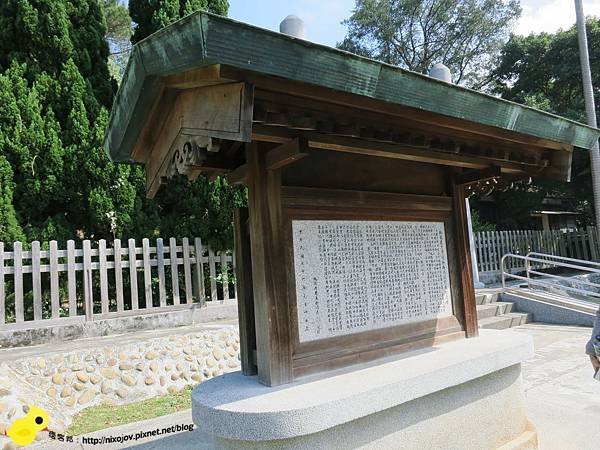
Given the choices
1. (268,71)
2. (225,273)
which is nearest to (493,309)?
(225,273)

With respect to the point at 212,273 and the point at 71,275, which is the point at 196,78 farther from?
the point at 212,273

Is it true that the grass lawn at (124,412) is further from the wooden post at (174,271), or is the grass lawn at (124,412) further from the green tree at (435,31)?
the green tree at (435,31)

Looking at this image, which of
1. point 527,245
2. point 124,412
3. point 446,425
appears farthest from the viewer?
point 527,245

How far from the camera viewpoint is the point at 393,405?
92.5 inches

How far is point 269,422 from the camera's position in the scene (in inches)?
78.1

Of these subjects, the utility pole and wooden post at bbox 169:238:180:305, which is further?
the utility pole

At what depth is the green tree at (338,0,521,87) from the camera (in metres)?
20.1

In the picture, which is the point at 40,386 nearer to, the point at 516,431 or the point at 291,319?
the point at 291,319

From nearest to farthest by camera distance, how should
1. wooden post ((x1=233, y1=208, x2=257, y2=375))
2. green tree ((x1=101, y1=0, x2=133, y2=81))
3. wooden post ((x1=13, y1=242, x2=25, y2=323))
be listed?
1. wooden post ((x1=233, y1=208, x2=257, y2=375))
2. wooden post ((x1=13, y1=242, x2=25, y2=323))
3. green tree ((x1=101, y1=0, x2=133, y2=81))

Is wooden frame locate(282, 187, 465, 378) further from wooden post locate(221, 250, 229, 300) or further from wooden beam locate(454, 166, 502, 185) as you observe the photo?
wooden post locate(221, 250, 229, 300)

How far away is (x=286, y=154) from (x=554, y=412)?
3675 millimetres

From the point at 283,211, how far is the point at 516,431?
2.53 meters

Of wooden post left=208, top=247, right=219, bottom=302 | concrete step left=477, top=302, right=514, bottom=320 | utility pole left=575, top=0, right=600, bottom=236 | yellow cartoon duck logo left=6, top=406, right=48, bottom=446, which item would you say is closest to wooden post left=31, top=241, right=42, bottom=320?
wooden post left=208, top=247, right=219, bottom=302

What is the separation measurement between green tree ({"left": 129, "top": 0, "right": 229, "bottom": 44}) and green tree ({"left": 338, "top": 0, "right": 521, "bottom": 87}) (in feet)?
42.3
